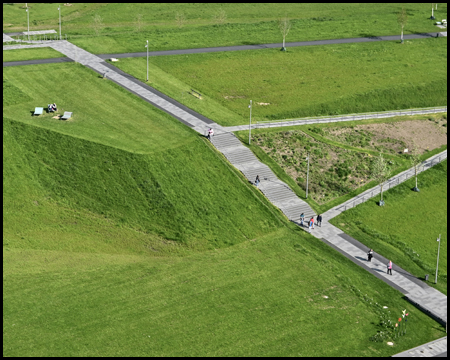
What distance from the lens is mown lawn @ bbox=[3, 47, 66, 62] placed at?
122 metres

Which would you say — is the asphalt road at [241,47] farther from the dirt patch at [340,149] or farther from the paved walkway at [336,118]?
the dirt patch at [340,149]

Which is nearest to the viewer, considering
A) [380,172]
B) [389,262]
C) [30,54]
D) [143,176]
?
[389,262]

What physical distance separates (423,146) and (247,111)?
2790cm

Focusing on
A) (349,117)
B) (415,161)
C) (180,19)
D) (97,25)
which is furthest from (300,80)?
(97,25)

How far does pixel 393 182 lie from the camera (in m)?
104

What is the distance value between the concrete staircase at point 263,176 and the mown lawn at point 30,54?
1516 inches

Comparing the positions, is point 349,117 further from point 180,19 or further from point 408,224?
point 180,19

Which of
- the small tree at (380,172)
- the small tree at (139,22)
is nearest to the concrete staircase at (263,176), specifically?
the small tree at (380,172)

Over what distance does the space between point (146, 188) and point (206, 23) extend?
75027mm

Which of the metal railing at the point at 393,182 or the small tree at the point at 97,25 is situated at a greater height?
the small tree at the point at 97,25

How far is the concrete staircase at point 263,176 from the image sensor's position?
9531cm

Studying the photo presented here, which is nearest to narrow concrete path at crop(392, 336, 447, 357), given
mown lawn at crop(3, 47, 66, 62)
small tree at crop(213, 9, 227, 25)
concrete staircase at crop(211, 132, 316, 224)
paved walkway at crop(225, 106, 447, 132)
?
concrete staircase at crop(211, 132, 316, 224)

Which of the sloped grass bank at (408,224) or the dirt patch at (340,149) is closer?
the sloped grass bank at (408,224)

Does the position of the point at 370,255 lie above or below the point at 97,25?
below
